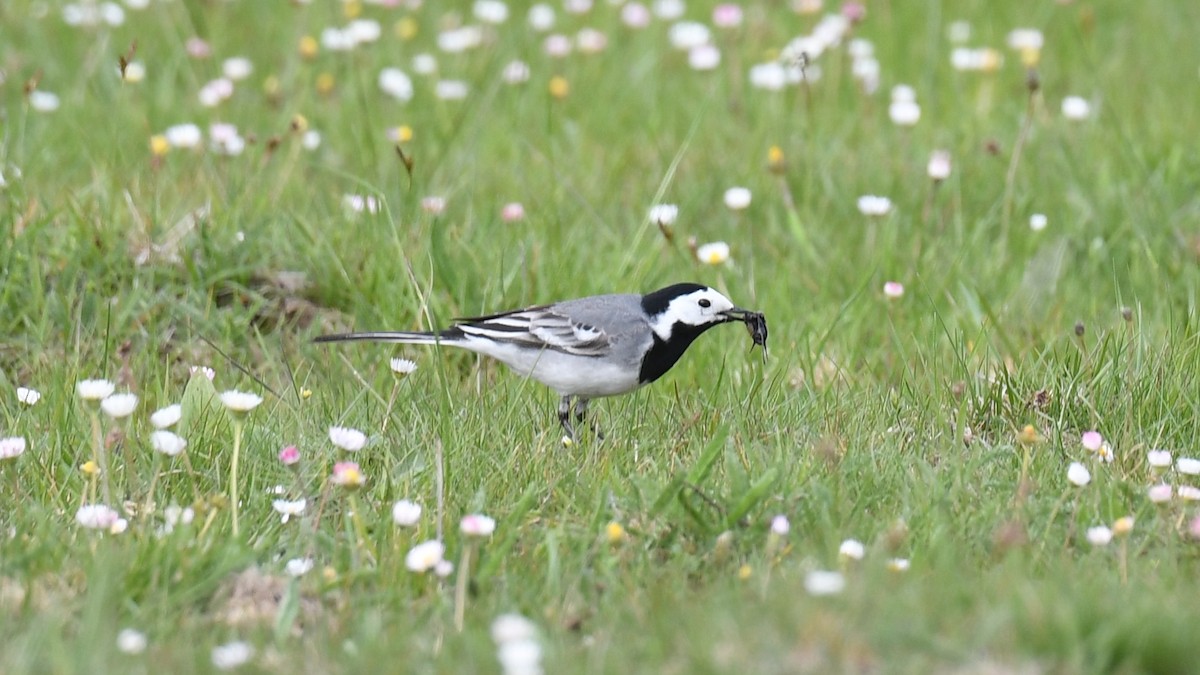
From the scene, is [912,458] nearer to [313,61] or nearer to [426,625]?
[426,625]

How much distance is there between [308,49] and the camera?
311 inches

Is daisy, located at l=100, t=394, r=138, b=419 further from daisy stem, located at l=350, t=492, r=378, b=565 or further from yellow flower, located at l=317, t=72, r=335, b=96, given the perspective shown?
yellow flower, located at l=317, t=72, r=335, b=96

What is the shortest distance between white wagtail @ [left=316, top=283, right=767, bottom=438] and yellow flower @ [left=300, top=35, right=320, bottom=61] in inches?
127

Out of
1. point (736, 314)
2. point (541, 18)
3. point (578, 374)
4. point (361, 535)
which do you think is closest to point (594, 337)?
point (578, 374)

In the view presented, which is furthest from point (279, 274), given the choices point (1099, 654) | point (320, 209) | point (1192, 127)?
point (1192, 127)

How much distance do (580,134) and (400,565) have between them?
399 cm

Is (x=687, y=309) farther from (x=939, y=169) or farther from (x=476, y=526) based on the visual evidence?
(x=939, y=169)

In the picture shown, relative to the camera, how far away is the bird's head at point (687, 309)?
491cm

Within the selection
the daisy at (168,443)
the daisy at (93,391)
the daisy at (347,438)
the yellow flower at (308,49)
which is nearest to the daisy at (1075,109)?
the yellow flower at (308,49)

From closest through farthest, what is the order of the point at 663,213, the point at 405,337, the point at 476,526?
the point at 476,526
the point at 405,337
the point at 663,213

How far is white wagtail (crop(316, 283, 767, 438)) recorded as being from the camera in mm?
4836

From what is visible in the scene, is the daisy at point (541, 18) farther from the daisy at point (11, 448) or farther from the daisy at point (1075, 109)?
the daisy at point (11, 448)

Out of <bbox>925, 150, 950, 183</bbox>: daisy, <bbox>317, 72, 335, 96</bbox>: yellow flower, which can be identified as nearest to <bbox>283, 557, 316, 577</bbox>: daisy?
<bbox>925, 150, 950, 183</bbox>: daisy

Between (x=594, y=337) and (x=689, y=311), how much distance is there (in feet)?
0.97
